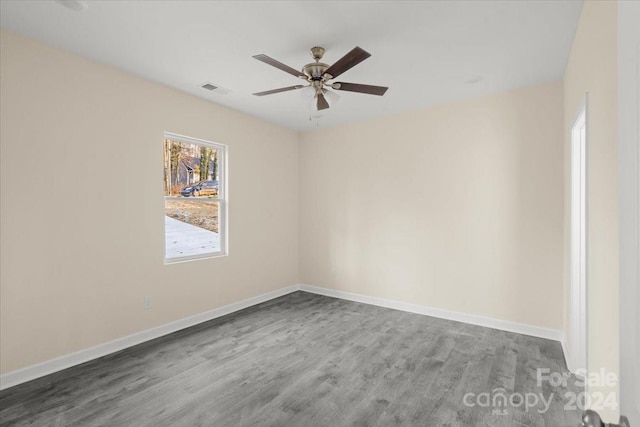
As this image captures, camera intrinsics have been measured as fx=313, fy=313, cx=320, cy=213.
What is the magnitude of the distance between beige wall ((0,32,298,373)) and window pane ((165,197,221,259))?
179mm

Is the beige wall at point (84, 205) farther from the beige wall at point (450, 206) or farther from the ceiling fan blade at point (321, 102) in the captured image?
the beige wall at point (450, 206)

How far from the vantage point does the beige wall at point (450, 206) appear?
3496 millimetres

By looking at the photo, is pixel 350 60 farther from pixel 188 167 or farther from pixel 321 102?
pixel 188 167

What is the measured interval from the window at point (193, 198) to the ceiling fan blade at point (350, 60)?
2.25 m

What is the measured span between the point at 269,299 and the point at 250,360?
2.02 meters

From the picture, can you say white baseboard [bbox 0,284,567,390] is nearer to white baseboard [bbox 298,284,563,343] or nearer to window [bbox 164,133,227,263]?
white baseboard [bbox 298,284,563,343]

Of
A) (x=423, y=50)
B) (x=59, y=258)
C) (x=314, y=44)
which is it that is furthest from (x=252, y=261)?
(x=423, y=50)

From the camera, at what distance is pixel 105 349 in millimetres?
3094

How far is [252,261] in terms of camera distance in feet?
15.6

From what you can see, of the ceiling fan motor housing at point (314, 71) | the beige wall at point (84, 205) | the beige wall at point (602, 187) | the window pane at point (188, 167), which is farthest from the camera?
the window pane at point (188, 167)

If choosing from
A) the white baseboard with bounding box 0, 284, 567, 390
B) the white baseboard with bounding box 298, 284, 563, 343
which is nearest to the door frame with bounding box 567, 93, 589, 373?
the white baseboard with bounding box 0, 284, 567, 390

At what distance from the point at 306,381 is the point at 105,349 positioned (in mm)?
2062

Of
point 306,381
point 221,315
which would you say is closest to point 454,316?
point 306,381

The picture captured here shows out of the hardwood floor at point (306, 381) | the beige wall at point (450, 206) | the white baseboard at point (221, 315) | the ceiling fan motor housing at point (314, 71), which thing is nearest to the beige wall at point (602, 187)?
the hardwood floor at point (306, 381)
